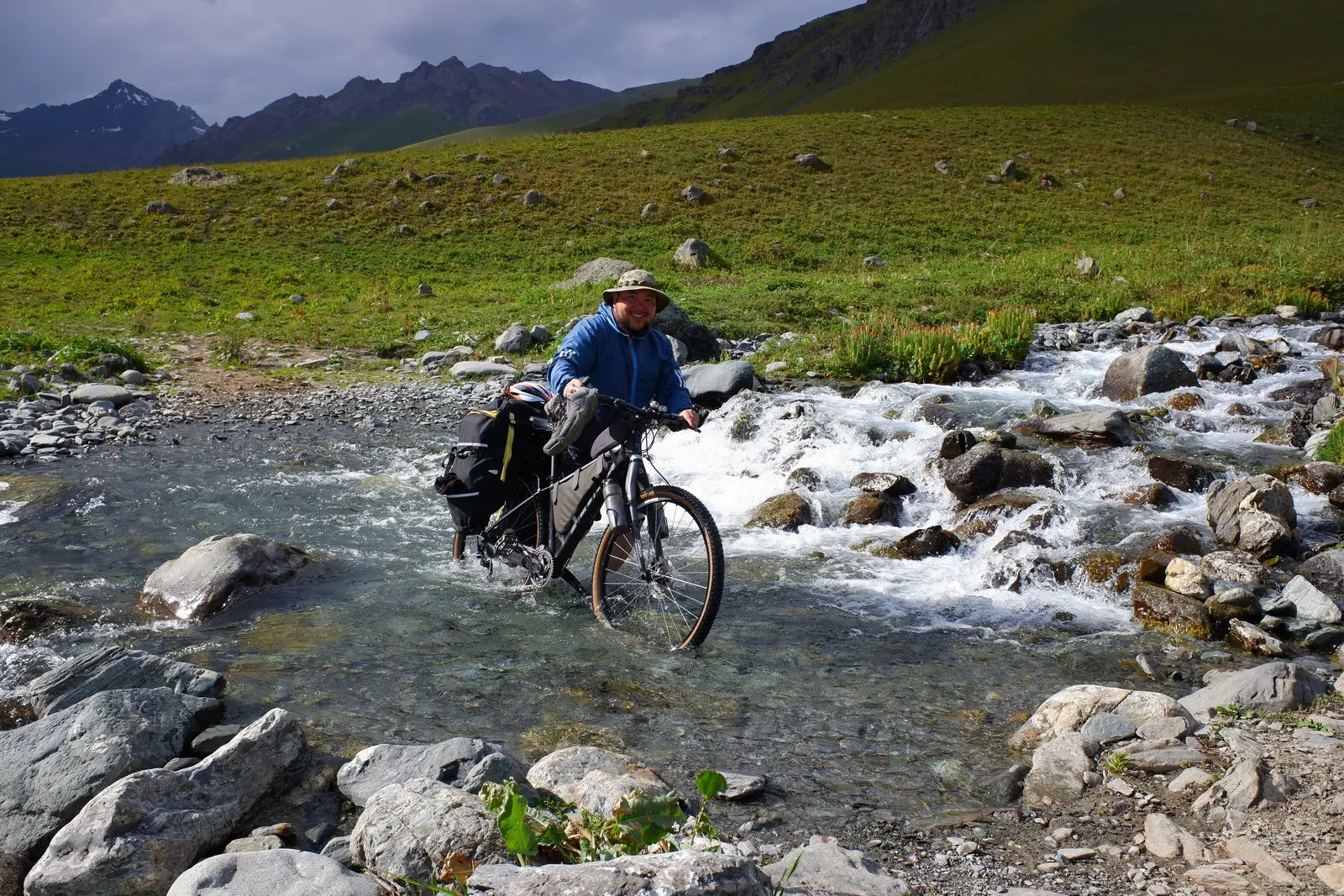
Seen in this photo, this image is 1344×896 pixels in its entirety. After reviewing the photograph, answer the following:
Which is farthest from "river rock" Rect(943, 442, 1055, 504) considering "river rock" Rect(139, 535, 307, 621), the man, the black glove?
"river rock" Rect(139, 535, 307, 621)

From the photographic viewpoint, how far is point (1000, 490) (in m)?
11.0

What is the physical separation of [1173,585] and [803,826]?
5209 millimetres

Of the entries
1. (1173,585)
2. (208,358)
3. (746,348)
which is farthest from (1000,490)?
(208,358)

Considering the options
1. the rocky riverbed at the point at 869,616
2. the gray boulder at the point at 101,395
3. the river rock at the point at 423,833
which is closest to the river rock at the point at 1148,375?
the rocky riverbed at the point at 869,616

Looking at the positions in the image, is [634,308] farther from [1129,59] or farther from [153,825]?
[1129,59]

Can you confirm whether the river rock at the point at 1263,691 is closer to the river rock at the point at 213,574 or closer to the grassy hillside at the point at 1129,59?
the river rock at the point at 213,574

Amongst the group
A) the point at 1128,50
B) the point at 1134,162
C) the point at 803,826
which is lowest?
the point at 803,826

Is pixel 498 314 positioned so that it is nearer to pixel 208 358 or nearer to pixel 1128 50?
pixel 208 358

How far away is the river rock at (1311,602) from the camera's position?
284 inches

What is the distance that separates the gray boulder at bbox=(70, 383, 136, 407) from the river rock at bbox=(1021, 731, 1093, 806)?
16.9 m

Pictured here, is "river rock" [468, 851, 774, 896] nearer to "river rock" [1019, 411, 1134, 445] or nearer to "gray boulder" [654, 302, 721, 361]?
"river rock" [1019, 411, 1134, 445]

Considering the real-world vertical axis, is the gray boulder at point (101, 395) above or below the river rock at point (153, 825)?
above

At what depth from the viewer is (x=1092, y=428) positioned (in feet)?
40.0

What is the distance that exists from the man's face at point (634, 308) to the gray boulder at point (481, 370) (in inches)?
448
